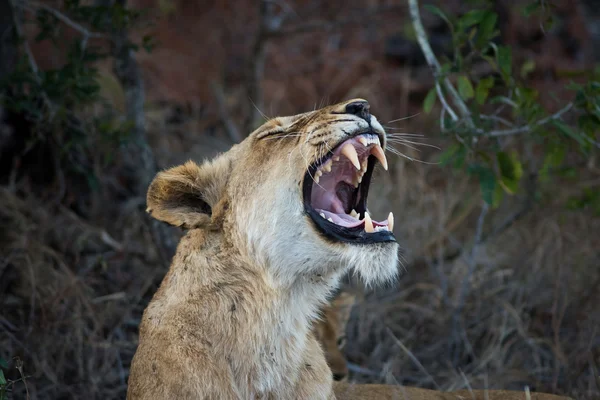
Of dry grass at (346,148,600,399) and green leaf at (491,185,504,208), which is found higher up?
green leaf at (491,185,504,208)

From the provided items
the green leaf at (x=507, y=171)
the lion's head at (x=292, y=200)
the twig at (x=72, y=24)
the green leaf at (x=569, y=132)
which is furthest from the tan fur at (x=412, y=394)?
the twig at (x=72, y=24)

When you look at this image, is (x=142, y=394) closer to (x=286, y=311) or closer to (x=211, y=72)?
(x=286, y=311)

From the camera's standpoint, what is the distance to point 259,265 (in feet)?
9.11

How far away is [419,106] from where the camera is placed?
8500mm

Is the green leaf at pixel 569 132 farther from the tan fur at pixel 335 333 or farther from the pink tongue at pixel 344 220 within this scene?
the tan fur at pixel 335 333

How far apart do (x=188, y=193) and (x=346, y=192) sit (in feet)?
2.14

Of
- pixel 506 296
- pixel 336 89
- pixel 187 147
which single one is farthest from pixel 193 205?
pixel 336 89

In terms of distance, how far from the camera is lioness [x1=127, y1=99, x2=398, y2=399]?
8.82ft

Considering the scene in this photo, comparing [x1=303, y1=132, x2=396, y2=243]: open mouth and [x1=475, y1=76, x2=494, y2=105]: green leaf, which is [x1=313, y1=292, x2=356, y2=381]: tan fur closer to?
[x1=303, y1=132, x2=396, y2=243]: open mouth

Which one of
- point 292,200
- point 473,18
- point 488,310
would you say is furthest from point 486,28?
point 488,310

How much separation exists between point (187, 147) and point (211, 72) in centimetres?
197

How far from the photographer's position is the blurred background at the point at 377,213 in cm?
388

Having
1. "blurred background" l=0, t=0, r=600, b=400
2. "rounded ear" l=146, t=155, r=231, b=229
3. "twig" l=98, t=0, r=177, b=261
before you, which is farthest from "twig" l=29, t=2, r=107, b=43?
"rounded ear" l=146, t=155, r=231, b=229

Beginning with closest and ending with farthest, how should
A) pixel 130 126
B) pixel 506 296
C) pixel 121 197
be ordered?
pixel 130 126 → pixel 506 296 → pixel 121 197
